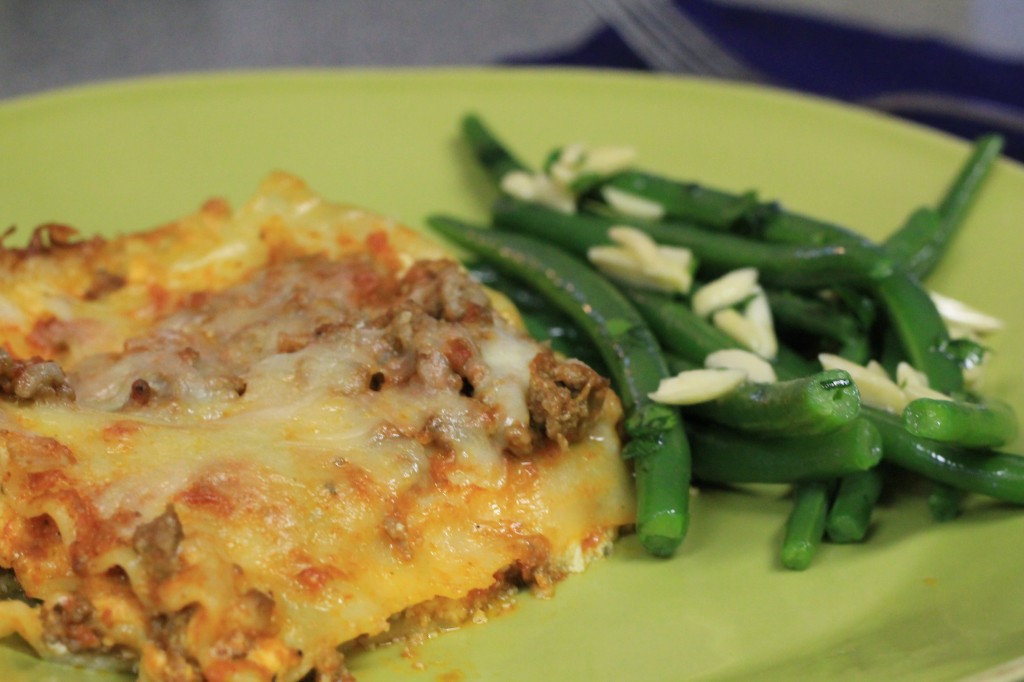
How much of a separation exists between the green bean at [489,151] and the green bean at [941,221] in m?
1.74

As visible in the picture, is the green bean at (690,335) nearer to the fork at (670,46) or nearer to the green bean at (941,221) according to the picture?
the green bean at (941,221)

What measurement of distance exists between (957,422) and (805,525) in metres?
0.52

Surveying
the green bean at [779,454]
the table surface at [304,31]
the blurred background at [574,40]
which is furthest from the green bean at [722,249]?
the table surface at [304,31]

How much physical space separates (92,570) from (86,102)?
336 cm

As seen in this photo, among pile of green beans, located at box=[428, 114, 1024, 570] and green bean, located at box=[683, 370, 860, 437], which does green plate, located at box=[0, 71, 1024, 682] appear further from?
green bean, located at box=[683, 370, 860, 437]

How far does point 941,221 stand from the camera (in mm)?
4781

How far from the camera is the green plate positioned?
302cm

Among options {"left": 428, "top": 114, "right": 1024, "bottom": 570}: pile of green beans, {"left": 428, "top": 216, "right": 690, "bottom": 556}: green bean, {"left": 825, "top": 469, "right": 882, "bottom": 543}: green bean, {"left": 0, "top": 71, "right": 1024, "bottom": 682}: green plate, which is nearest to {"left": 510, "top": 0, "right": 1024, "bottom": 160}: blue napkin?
{"left": 0, "top": 71, "right": 1024, "bottom": 682}: green plate

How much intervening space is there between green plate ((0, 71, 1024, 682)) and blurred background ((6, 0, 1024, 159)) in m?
1.29

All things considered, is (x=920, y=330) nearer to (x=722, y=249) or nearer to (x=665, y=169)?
(x=722, y=249)

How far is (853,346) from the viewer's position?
404 centimetres

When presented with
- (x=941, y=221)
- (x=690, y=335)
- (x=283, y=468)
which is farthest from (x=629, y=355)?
(x=941, y=221)

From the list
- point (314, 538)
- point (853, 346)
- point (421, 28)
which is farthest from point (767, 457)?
point (421, 28)

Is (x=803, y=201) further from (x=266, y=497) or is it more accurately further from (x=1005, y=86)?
(x=266, y=497)
